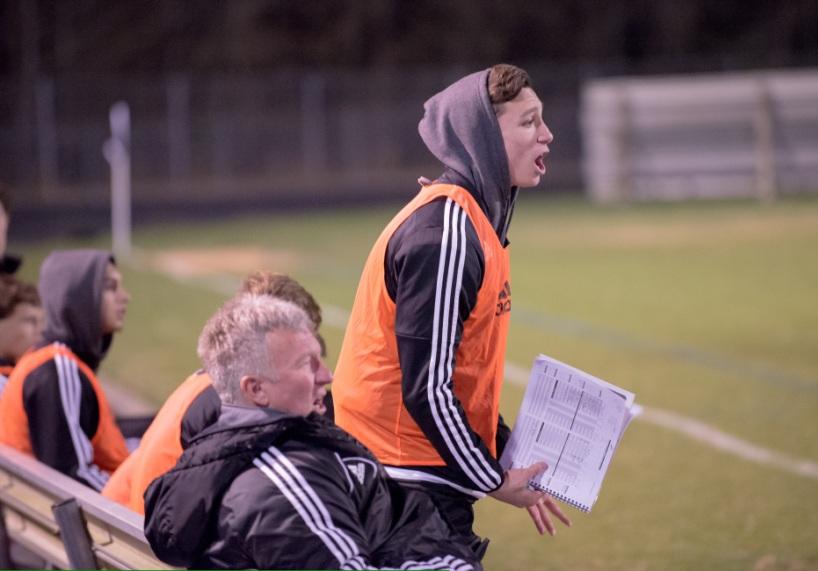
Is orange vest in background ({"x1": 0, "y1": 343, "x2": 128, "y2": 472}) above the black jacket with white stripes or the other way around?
the other way around

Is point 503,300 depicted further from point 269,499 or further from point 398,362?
point 269,499

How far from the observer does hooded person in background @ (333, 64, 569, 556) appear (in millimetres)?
3545

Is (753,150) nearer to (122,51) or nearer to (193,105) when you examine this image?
(193,105)

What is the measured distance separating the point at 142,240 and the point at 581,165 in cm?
1688

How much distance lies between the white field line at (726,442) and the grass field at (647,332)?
0.07 m

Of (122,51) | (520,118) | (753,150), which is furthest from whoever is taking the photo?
(122,51)

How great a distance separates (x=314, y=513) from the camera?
306 cm

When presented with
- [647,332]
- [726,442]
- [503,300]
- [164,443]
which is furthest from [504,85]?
[647,332]

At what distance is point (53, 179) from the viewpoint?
34281mm

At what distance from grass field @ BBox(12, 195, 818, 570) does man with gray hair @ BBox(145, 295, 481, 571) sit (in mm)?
3009

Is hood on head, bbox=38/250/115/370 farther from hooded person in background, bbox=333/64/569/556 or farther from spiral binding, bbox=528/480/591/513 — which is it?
spiral binding, bbox=528/480/591/513

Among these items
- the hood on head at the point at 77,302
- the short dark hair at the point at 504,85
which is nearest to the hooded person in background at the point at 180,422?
the short dark hair at the point at 504,85

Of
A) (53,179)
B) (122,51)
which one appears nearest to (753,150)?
(53,179)

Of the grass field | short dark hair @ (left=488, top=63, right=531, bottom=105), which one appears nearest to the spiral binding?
short dark hair @ (left=488, top=63, right=531, bottom=105)
